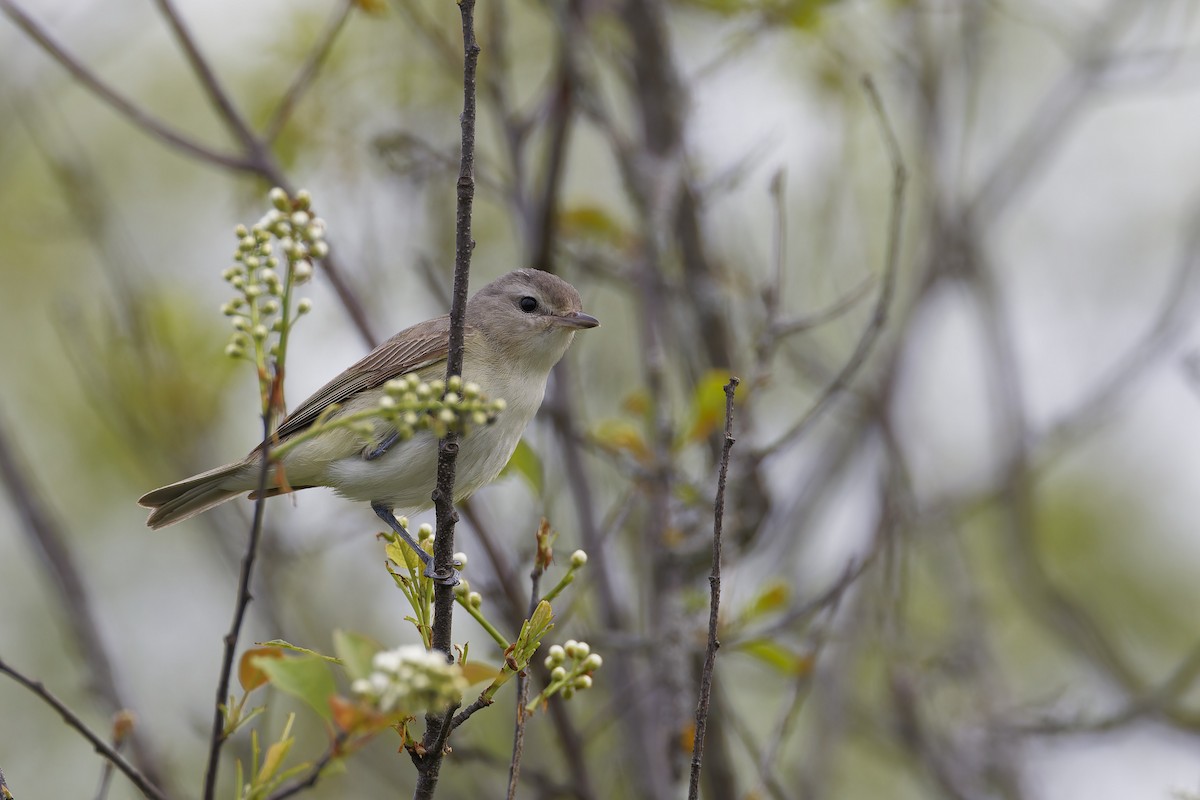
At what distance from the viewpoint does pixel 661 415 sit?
5.24 metres

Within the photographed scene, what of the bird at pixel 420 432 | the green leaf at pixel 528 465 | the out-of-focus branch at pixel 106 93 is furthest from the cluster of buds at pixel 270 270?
the out-of-focus branch at pixel 106 93

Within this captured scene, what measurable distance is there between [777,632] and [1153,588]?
602cm

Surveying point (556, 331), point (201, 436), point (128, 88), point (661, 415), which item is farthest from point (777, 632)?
point (128, 88)

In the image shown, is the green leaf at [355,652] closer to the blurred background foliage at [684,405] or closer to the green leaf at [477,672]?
the green leaf at [477,672]

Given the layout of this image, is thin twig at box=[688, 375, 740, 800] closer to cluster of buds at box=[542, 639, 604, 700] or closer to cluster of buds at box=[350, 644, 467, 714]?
cluster of buds at box=[542, 639, 604, 700]

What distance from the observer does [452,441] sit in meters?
2.99

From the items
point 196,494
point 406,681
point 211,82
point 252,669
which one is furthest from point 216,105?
point 406,681

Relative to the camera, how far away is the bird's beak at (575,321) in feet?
16.0

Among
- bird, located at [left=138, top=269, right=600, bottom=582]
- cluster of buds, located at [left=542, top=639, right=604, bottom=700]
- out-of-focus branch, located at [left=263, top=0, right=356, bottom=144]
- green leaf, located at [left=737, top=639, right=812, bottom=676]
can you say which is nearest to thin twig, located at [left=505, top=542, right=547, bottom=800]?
cluster of buds, located at [left=542, top=639, right=604, bottom=700]

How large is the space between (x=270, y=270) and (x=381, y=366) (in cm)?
261

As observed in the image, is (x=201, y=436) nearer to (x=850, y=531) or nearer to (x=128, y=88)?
(x=850, y=531)

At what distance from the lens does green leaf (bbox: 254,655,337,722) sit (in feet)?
7.39

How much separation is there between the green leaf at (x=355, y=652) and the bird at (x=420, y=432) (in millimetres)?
2128

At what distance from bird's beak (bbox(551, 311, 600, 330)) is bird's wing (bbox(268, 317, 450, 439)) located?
458mm
